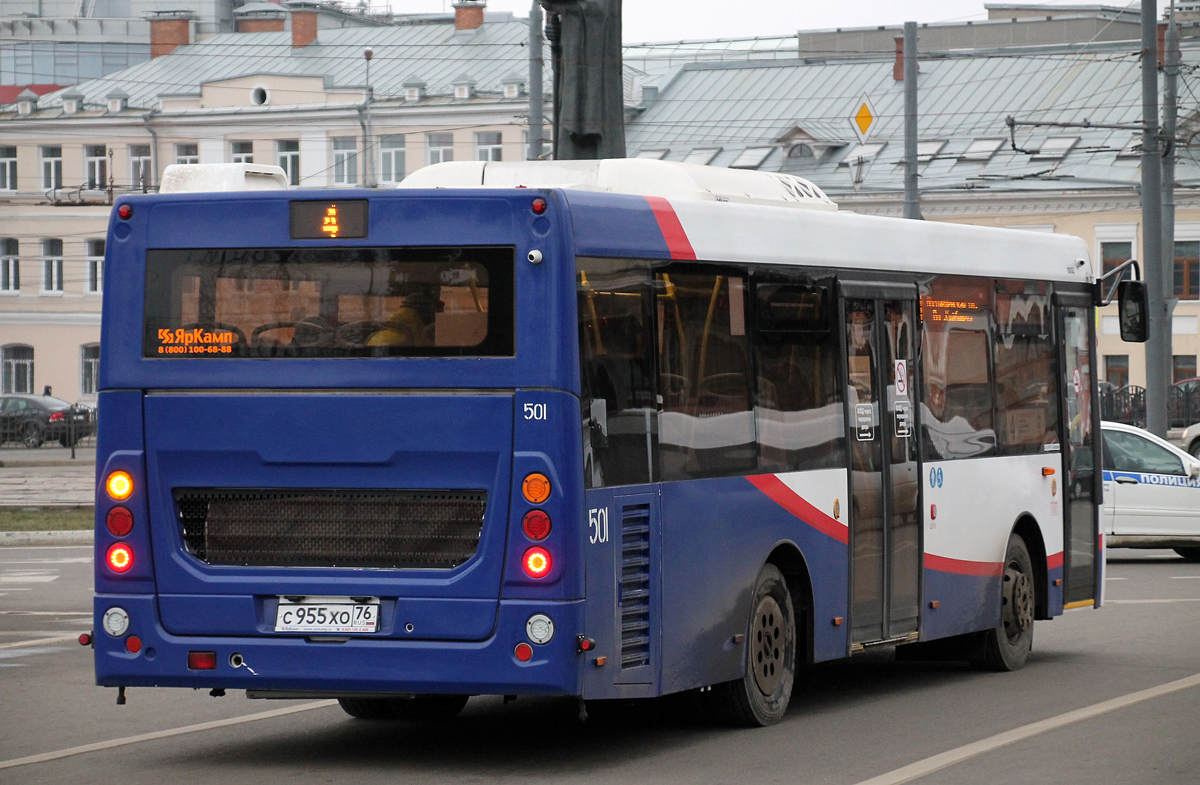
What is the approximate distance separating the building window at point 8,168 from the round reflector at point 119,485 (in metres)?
64.8

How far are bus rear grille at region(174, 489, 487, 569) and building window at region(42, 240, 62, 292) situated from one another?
63.9 meters

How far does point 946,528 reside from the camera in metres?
12.0

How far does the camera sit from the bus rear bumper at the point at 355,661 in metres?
8.39

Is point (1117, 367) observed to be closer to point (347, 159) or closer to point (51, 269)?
point (347, 159)

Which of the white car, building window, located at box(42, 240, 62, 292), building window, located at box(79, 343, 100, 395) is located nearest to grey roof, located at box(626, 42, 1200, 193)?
building window, located at box(79, 343, 100, 395)

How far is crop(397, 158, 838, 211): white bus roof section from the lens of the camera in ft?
32.9

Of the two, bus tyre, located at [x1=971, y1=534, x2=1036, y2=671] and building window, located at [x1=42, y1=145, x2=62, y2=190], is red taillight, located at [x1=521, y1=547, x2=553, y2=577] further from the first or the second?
building window, located at [x1=42, y1=145, x2=62, y2=190]

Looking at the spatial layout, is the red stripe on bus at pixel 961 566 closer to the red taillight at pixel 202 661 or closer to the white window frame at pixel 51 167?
the red taillight at pixel 202 661

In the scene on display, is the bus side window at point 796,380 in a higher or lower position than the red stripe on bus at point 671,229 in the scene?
lower

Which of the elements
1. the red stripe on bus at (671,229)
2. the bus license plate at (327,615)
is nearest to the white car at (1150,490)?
the red stripe on bus at (671,229)

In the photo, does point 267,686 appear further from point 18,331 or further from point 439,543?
point 18,331

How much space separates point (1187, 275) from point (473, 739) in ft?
175

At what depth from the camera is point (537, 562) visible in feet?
27.5

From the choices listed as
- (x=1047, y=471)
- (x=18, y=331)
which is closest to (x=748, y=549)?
(x=1047, y=471)
